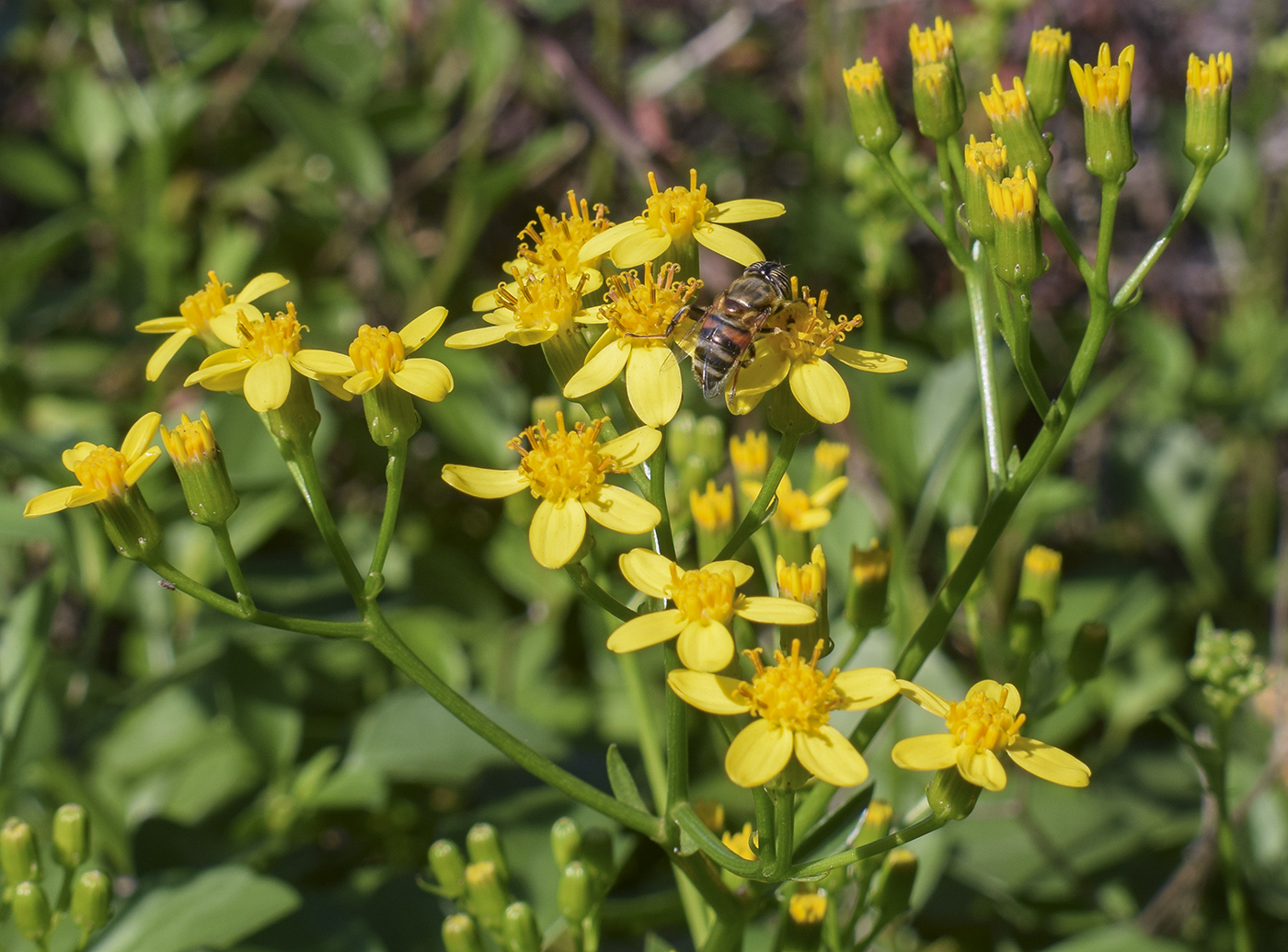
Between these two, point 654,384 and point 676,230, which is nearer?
point 654,384

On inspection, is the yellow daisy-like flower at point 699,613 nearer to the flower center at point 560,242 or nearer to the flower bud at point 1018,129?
the flower center at point 560,242

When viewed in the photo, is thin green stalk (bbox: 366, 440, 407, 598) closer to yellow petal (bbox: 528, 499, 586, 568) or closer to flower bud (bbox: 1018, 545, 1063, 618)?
Result: yellow petal (bbox: 528, 499, 586, 568)

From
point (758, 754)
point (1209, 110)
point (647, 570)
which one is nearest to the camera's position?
point (758, 754)

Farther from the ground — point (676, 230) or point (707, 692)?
point (676, 230)

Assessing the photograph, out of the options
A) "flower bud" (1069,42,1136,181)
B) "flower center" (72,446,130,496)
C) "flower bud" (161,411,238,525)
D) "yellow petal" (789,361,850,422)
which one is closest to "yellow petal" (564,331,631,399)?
"yellow petal" (789,361,850,422)

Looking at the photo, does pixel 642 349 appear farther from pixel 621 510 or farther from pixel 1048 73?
pixel 1048 73

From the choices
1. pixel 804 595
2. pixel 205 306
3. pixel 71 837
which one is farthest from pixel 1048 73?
pixel 71 837
